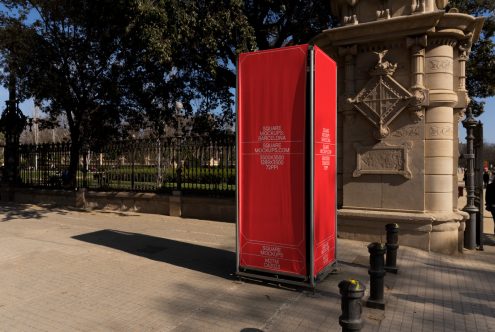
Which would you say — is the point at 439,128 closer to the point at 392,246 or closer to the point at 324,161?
the point at 392,246

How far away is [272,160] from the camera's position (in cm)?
552

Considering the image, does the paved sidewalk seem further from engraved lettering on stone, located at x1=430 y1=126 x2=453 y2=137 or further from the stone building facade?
engraved lettering on stone, located at x1=430 y1=126 x2=453 y2=137

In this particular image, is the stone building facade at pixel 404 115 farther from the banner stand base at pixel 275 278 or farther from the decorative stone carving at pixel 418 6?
the banner stand base at pixel 275 278

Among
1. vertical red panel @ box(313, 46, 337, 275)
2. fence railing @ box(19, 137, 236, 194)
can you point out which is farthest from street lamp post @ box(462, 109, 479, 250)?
fence railing @ box(19, 137, 236, 194)

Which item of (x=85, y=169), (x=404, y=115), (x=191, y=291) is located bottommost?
(x=191, y=291)

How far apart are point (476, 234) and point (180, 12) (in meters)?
9.06

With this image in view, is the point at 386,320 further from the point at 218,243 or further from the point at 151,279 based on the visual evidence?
the point at 218,243

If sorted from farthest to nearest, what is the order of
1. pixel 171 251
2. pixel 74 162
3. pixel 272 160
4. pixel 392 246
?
pixel 74 162 → pixel 171 251 → pixel 392 246 → pixel 272 160

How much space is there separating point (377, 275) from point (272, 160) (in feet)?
6.71

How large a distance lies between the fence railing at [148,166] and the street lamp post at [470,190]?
6.03 m

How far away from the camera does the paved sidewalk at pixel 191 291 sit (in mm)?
4430

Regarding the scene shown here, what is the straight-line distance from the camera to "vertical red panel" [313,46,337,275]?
5.38 meters

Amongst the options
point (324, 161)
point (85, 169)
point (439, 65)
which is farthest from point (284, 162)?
point (85, 169)

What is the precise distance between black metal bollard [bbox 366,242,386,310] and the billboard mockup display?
31.5 inches
